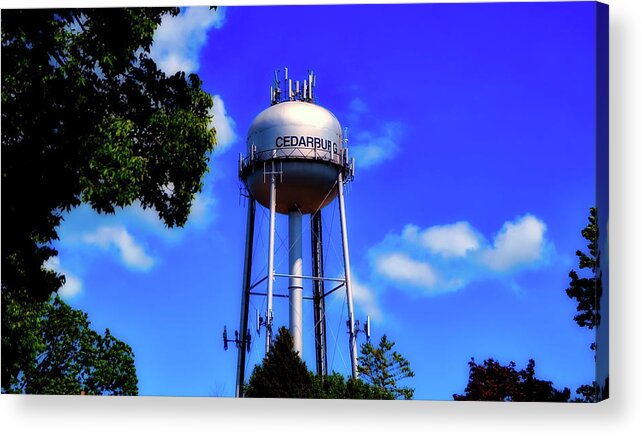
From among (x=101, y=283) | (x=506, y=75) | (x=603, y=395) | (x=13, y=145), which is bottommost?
(x=603, y=395)

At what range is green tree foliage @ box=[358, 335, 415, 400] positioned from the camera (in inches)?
840

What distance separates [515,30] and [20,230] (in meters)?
7.85

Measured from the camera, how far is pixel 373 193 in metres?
23.2

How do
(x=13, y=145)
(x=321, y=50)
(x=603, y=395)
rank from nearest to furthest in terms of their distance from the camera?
(x=603, y=395)
(x=13, y=145)
(x=321, y=50)

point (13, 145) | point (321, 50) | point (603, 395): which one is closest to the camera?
point (603, 395)

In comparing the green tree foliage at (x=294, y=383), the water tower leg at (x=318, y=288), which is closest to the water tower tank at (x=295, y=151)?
the water tower leg at (x=318, y=288)

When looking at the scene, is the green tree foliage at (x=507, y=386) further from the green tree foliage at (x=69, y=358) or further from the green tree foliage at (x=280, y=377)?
the green tree foliage at (x=69, y=358)

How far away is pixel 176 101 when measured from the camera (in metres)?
20.3

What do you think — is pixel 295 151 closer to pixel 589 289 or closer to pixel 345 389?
pixel 345 389

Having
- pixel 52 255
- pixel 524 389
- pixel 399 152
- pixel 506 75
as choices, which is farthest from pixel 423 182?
pixel 52 255

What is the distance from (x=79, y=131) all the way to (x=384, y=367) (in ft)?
21.3

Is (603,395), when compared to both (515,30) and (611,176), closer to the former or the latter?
(611,176)

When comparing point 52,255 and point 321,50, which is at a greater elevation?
point 321,50

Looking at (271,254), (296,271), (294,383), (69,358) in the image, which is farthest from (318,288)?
(294,383)
